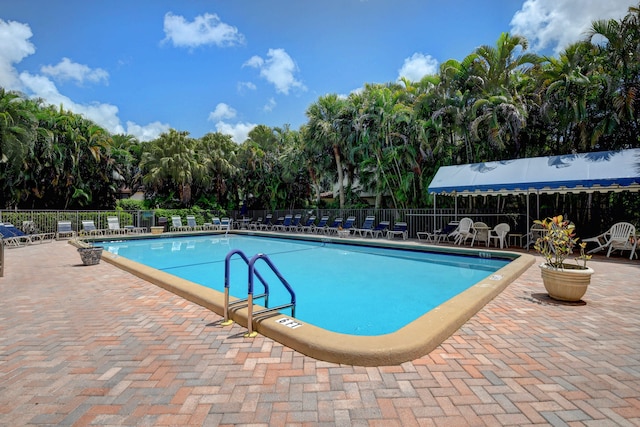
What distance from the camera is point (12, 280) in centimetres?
604

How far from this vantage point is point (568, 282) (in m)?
4.33

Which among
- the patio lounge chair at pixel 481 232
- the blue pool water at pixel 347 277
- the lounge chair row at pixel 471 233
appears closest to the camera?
the blue pool water at pixel 347 277

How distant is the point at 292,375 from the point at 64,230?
16.9 metres

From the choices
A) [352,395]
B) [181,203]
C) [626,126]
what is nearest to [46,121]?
[181,203]

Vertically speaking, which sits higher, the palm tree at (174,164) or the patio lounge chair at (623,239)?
the palm tree at (174,164)

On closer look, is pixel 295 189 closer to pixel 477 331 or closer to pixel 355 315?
pixel 355 315

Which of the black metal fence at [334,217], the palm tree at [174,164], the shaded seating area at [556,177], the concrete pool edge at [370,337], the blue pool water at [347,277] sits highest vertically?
the palm tree at [174,164]

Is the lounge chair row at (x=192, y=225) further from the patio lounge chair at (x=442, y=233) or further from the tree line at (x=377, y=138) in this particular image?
the patio lounge chair at (x=442, y=233)

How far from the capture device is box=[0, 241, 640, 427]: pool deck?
2.01 m

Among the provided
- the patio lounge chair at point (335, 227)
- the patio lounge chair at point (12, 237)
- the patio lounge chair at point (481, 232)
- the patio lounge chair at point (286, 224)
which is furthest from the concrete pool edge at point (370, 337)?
the patio lounge chair at point (286, 224)

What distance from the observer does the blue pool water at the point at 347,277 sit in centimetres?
528

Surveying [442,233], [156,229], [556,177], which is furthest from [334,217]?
[556,177]

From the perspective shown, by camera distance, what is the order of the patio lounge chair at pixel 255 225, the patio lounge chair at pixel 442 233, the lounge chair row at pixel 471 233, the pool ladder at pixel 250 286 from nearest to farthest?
the pool ladder at pixel 250 286 < the lounge chair row at pixel 471 233 < the patio lounge chair at pixel 442 233 < the patio lounge chair at pixel 255 225

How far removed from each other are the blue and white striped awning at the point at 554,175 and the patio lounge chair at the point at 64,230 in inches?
638
